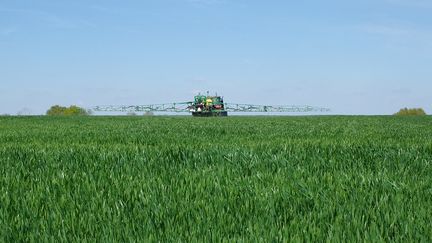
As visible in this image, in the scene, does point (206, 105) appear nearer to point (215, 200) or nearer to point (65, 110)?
point (65, 110)

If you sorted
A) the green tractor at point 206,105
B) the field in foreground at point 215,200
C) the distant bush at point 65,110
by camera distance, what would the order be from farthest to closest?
the distant bush at point 65,110 < the green tractor at point 206,105 < the field in foreground at point 215,200

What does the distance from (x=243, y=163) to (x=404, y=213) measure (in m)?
2.65

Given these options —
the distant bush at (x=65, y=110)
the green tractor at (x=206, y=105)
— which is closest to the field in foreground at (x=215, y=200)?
the green tractor at (x=206, y=105)

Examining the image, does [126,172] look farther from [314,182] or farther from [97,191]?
[314,182]

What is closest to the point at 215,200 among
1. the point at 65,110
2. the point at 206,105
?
the point at 206,105

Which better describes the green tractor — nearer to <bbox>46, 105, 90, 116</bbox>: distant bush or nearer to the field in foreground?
<bbox>46, 105, 90, 116</bbox>: distant bush

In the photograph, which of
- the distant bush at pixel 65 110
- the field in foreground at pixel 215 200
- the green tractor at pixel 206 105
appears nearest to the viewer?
the field in foreground at pixel 215 200

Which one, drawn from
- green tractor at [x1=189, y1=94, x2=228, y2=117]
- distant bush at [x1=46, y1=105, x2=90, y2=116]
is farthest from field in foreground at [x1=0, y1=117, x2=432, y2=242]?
distant bush at [x1=46, y1=105, x2=90, y2=116]

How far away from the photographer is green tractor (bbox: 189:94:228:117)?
289 feet

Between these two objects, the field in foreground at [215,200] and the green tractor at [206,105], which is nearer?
the field in foreground at [215,200]

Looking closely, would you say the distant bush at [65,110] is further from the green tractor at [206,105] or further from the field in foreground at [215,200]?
the field in foreground at [215,200]

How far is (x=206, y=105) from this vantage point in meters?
89.5

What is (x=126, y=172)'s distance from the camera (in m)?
5.57

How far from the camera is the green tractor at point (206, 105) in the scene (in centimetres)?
8819
